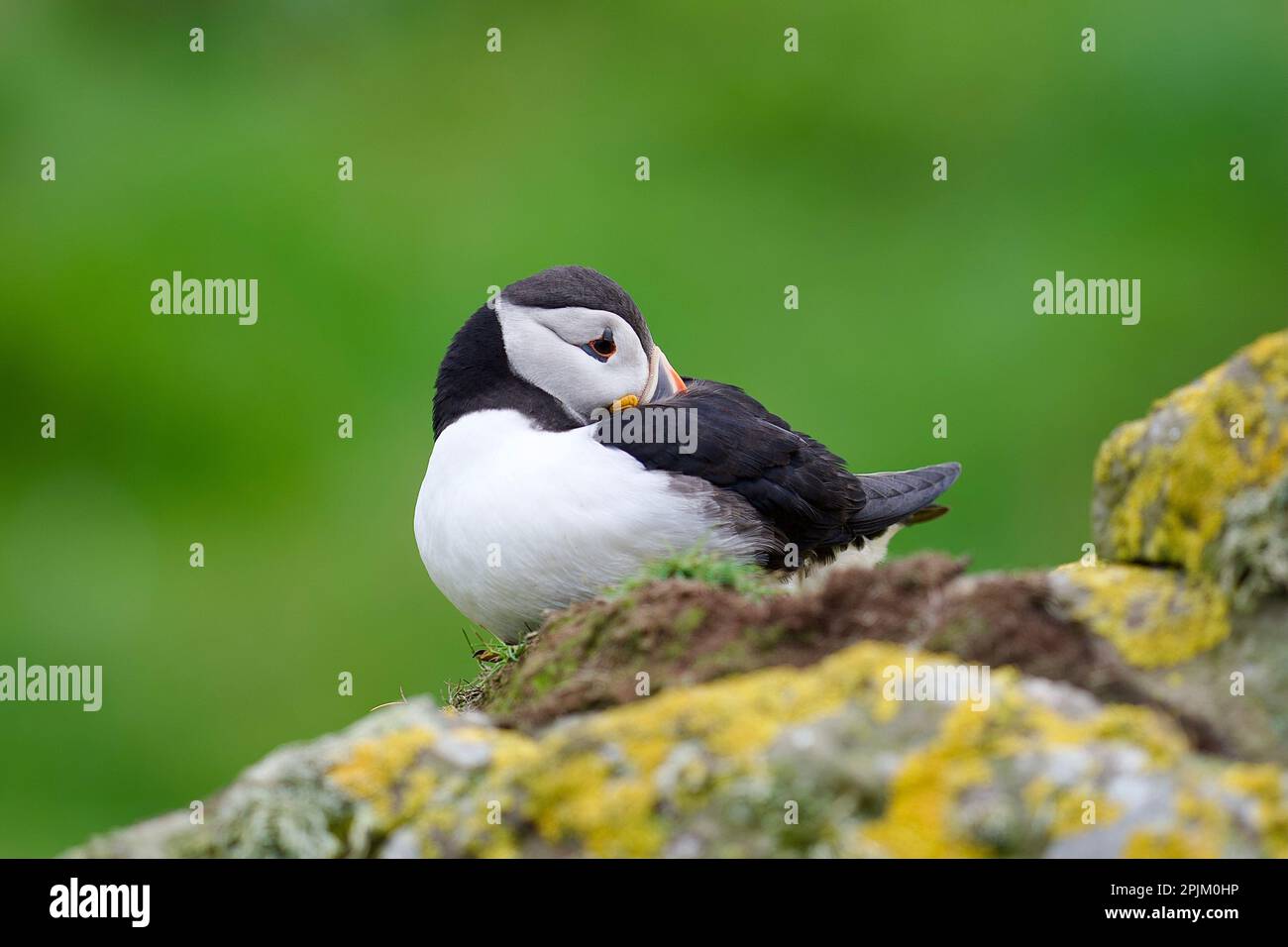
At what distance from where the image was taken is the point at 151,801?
1464 centimetres

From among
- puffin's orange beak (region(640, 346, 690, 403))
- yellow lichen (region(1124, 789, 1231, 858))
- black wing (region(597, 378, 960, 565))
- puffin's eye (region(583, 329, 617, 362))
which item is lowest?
yellow lichen (region(1124, 789, 1231, 858))

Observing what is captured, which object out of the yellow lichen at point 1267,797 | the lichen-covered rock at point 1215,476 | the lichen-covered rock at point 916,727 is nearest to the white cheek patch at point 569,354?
the lichen-covered rock at point 916,727

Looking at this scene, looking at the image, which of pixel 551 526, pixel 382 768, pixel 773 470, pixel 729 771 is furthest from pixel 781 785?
pixel 773 470

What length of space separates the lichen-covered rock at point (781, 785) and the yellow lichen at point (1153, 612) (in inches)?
14.5

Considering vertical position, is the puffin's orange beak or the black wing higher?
the puffin's orange beak

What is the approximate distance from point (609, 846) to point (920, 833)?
2.40 feet

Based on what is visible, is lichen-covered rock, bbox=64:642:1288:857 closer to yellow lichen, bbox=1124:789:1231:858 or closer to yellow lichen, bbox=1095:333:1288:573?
yellow lichen, bbox=1124:789:1231:858

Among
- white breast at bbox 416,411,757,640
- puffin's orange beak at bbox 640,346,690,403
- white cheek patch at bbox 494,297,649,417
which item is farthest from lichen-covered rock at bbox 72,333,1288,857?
puffin's orange beak at bbox 640,346,690,403

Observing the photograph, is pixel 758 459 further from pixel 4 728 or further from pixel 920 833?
pixel 4 728

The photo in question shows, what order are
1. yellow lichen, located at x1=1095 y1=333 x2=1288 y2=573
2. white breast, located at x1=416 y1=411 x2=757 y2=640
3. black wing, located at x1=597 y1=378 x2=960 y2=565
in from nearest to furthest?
1. yellow lichen, located at x1=1095 y1=333 x2=1288 y2=573
2. white breast, located at x1=416 y1=411 x2=757 y2=640
3. black wing, located at x1=597 y1=378 x2=960 y2=565

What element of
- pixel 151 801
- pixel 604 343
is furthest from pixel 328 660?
pixel 604 343

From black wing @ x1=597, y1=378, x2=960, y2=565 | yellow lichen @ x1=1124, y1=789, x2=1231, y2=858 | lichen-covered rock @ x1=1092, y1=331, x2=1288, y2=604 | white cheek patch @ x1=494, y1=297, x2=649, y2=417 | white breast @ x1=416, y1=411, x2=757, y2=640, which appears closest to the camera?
yellow lichen @ x1=1124, y1=789, x2=1231, y2=858

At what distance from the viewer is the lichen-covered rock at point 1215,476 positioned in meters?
4.40

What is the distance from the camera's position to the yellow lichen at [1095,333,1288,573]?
4.51 metres
